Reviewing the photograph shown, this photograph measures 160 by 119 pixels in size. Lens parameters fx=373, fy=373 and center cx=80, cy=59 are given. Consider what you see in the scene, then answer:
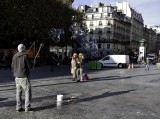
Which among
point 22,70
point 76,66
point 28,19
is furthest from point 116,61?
point 22,70

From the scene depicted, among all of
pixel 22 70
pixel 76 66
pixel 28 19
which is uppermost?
pixel 28 19

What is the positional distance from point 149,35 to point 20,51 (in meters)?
165

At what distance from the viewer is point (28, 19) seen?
43406mm

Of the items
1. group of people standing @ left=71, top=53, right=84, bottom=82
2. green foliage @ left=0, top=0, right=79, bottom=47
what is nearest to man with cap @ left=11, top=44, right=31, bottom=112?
group of people standing @ left=71, top=53, right=84, bottom=82

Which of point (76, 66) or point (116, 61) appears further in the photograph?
point (116, 61)

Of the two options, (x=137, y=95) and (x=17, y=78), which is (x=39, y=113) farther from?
(x=137, y=95)

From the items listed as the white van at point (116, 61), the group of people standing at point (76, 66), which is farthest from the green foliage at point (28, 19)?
the group of people standing at point (76, 66)

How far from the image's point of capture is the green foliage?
42.2 metres

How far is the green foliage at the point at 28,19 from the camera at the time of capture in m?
42.2

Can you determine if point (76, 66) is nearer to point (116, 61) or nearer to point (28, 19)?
point (28, 19)

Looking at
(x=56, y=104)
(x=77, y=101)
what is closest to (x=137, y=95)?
(x=77, y=101)

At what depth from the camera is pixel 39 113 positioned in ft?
34.9

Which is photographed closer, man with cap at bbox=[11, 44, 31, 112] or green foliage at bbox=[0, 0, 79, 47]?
man with cap at bbox=[11, 44, 31, 112]

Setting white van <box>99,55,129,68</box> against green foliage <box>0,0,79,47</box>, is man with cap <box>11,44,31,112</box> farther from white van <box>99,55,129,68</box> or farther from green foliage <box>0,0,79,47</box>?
white van <box>99,55,129,68</box>
